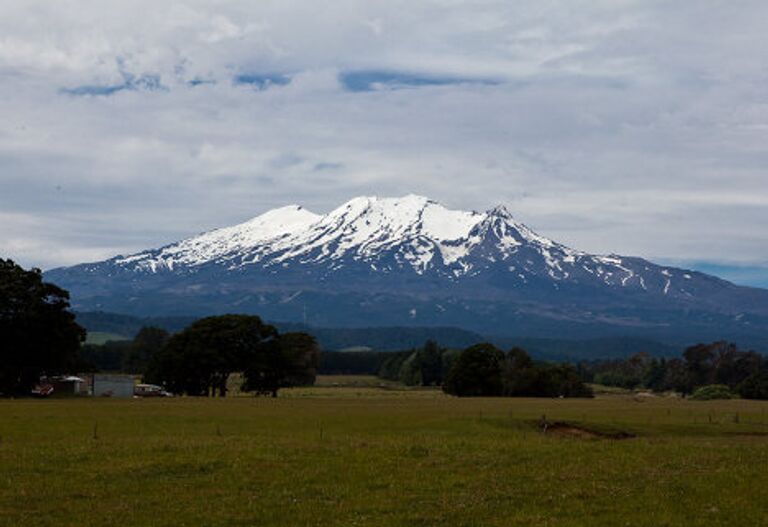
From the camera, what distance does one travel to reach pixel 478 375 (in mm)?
123312

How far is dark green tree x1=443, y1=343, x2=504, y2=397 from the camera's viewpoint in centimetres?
12338

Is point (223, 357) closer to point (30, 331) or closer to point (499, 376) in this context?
point (30, 331)

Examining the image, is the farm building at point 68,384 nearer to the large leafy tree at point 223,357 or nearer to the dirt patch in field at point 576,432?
the large leafy tree at point 223,357

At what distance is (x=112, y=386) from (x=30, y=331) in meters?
28.3

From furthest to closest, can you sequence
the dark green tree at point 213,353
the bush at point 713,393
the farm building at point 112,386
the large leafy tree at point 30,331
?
the bush at point 713,393, the farm building at point 112,386, the dark green tree at point 213,353, the large leafy tree at point 30,331

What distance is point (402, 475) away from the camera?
2947 cm

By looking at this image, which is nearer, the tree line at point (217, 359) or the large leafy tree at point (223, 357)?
the tree line at point (217, 359)

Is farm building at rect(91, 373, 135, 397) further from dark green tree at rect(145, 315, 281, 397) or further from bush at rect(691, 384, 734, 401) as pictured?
bush at rect(691, 384, 734, 401)

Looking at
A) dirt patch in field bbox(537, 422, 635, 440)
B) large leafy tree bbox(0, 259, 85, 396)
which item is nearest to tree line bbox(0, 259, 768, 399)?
large leafy tree bbox(0, 259, 85, 396)

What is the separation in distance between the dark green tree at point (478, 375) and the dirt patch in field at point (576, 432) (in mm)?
70595

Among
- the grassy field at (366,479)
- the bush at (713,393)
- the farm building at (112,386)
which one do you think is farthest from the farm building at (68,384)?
the bush at (713,393)

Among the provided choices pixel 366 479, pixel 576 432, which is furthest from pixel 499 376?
pixel 366 479

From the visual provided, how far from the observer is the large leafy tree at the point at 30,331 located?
89.7m

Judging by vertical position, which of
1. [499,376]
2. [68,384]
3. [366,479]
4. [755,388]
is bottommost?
[366,479]
